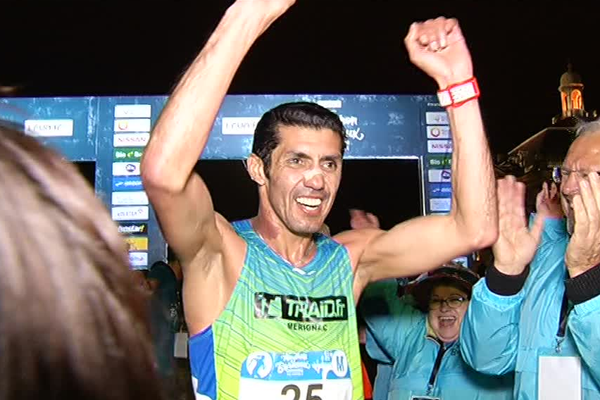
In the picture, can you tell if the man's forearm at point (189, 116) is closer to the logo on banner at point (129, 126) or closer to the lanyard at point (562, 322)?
the lanyard at point (562, 322)

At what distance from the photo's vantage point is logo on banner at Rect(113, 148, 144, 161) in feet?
18.0

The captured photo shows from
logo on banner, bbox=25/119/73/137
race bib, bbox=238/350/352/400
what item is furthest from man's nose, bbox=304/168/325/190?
logo on banner, bbox=25/119/73/137

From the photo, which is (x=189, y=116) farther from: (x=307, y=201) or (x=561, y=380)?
(x=561, y=380)

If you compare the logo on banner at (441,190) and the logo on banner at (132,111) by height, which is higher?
the logo on banner at (132,111)

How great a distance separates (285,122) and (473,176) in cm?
66

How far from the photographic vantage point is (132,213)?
5.47m

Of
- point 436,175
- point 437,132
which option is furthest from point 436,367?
point 437,132

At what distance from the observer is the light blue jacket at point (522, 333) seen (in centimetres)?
231

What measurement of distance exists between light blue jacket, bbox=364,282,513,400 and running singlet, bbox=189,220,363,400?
1.19 m

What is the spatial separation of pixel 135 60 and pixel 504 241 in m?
6.59

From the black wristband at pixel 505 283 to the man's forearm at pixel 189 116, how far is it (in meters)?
1.12

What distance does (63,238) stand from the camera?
1.89 feet

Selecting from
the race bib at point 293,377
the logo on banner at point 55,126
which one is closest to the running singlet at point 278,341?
the race bib at point 293,377

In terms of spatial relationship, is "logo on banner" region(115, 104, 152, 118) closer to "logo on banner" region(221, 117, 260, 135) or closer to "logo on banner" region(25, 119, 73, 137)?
"logo on banner" region(25, 119, 73, 137)
